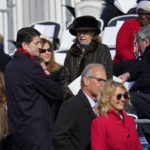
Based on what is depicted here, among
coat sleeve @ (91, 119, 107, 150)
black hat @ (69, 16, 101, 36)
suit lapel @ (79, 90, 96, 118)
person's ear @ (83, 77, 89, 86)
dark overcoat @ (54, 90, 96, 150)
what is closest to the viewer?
coat sleeve @ (91, 119, 107, 150)

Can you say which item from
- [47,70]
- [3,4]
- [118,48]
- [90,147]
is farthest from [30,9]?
[90,147]

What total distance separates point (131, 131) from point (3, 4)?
851cm

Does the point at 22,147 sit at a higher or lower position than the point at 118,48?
lower

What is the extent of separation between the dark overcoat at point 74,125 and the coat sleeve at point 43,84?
36.6 inches

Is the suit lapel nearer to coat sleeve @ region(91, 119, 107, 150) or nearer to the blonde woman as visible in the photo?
coat sleeve @ region(91, 119, 107, 150)

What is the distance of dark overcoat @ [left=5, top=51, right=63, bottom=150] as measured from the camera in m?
7.96

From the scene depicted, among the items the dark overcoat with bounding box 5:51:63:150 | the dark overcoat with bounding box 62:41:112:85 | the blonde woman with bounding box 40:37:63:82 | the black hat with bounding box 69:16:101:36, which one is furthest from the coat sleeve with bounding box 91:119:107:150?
the blonde woman with bounding box 40:37:63:82

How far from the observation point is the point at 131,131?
22.2ft

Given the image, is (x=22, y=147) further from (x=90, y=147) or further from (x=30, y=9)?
(x=30, y=9)

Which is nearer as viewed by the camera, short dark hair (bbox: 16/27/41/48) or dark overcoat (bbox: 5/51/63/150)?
dark overcoat (bbox: 5/51/63/150)

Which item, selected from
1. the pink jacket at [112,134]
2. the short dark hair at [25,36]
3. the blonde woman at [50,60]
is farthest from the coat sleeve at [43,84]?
the pink jacket at [112,134]

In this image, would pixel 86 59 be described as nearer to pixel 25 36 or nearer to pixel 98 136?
pixel 25 36

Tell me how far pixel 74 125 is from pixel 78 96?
31 centimetres

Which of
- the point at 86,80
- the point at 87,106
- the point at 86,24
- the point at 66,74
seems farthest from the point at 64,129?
the point at 86,24
